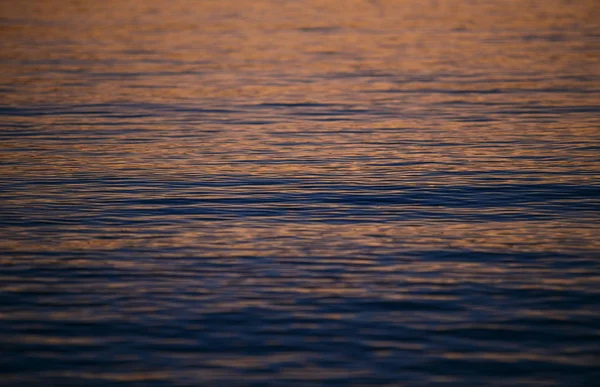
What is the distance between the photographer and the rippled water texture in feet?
28.1

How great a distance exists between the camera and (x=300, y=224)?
12.9m

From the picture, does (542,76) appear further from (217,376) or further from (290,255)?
(217,376)

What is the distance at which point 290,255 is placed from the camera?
11.4 meters

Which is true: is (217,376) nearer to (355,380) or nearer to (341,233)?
(355,380)

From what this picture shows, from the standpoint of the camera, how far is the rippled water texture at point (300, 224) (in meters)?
8.56

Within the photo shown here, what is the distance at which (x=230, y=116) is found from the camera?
22.1 meters

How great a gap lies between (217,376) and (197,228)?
474 centimetres

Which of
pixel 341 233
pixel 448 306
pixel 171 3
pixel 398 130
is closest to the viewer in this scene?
pixel 448 306

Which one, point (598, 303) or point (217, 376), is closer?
point (217, 376)

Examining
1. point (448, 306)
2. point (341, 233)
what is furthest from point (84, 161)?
point (448, 306)

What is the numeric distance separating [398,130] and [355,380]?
12.5 metres

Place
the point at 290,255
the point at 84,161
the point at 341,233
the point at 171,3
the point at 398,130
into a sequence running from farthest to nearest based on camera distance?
1. the point at 171,3
2. the point at 398,130
3. the point at 84,161
4. the point at 341,233
5. the point at 290,255

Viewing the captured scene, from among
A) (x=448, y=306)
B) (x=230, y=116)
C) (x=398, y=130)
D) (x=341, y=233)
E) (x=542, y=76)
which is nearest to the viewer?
(x=448, y=306)

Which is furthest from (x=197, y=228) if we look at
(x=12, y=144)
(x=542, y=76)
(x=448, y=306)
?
(x=542, y=76)
